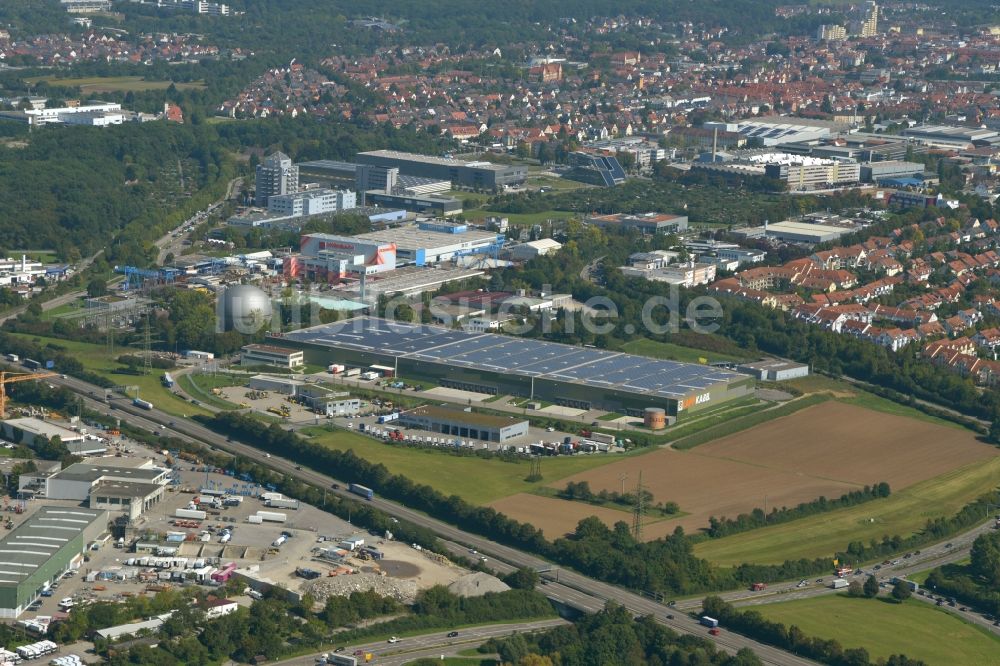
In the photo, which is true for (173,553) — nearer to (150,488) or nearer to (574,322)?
(150,488)

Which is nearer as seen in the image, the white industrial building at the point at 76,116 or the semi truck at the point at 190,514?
the semi truck at the point at 190,514

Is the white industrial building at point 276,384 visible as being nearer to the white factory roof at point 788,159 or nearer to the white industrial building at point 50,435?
the white industrial building at point 50,435

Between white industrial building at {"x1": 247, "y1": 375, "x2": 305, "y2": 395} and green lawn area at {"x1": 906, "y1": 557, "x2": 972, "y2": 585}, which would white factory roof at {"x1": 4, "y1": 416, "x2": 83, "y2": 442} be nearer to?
white industrial building at {"x1": 247, "y1": 375, "x2": 305, "y2": 395}

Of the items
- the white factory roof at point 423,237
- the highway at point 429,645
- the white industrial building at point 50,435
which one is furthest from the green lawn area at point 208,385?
the white factory roof at point 423,237

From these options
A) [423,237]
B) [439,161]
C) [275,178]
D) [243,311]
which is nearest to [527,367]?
[243,311]

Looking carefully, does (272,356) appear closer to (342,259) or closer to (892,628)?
(342,259)
